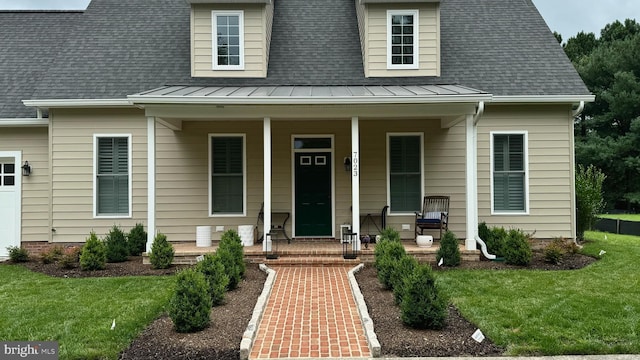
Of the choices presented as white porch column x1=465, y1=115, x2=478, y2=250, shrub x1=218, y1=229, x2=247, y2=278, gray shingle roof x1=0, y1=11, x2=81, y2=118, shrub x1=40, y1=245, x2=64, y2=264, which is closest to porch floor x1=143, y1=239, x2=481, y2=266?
white porch column x1=465, y1=115, x2=478, y2=250

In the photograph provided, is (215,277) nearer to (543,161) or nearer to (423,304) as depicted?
(423,304)

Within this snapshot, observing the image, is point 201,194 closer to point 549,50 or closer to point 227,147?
point 227,147

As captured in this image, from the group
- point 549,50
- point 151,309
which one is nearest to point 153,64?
point 151,309

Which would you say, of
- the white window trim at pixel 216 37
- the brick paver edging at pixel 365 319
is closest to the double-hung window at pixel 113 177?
the white window trim at pixel 216 37

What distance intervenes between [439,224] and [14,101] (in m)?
9.76

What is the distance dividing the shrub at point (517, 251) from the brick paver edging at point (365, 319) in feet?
10.6

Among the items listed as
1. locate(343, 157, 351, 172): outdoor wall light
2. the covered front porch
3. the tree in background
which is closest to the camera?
the covered front porch

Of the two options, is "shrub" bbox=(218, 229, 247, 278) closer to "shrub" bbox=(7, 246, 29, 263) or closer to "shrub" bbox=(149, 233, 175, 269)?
"shrub" bbox=(149, 233, 175, 269)

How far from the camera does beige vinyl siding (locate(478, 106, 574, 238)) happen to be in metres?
10.2

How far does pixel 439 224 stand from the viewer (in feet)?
30.6

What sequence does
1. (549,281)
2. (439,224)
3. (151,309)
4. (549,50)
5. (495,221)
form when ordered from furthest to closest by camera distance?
1. (549,50)
2. (495,221)
3. (439,224)
4. (549,281)
5. (151,309)

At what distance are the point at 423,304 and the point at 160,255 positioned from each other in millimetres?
5263

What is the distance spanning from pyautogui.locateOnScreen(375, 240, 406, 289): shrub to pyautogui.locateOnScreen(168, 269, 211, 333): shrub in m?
2.68

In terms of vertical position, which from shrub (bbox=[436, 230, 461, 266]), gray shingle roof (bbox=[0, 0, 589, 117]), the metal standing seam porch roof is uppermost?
gray shingle roof (bbox=[0, 0, 589, 117])
